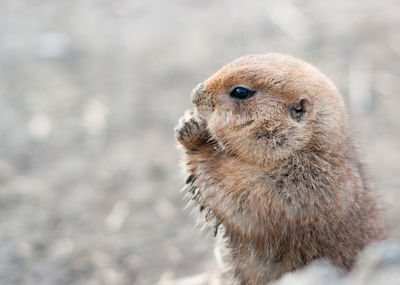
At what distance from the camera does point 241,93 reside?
330cm

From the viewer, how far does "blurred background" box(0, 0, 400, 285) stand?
477 cm

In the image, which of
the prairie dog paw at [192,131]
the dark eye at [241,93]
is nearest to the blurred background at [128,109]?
the dark eye at [241,93]

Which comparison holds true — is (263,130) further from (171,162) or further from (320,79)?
(171,162)

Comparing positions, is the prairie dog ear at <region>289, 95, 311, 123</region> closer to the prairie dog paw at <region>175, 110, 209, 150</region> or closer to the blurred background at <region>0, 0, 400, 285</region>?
the prairie dog paw at <region>175, 110, 209, 150</region>

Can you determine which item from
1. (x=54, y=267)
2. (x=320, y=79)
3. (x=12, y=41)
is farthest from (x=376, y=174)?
(x=12, y=41)

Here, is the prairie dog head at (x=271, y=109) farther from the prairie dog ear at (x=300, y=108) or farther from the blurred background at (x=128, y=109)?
the blurred background at (x=128, y=109)

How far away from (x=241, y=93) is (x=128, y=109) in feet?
11.2

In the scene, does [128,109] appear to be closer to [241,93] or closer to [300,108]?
[241,93]

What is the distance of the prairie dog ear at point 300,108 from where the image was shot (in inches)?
127

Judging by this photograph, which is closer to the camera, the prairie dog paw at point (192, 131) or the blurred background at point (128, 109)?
the prairie dog paw at point (192, 131)

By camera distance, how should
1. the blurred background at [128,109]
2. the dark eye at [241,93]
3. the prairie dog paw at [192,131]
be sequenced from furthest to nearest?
the blurred background at [128,109] → the prairie dog paw at [192,131] → the dark eye at [241,93]

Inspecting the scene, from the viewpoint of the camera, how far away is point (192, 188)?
139 inches

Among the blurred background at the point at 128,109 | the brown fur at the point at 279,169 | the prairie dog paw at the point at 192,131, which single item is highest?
the blurred background at the point at 128,109

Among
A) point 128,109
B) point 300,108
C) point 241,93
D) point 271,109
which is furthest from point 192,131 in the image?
point 128,109
